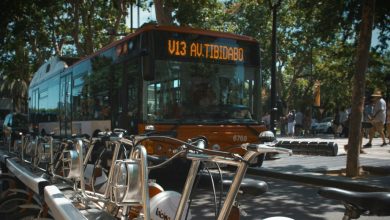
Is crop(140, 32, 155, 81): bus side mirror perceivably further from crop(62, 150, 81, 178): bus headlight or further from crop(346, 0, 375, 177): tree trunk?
crop(62, 150, 81, 178): bus headlight

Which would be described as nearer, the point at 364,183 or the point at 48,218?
the point at 48,218

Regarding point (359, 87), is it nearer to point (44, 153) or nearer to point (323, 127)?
point (44, 153)

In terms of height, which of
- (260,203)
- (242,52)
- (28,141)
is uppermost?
(242,52)

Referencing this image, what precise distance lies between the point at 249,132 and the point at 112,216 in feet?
22.4

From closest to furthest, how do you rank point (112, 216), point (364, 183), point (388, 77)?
1. point (112, 216)
2. point (364, 183)
3. point (388, 77)

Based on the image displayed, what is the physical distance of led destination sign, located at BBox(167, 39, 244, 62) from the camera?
943cm

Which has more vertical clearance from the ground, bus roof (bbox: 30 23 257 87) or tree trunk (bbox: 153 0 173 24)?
tree trunk (bbox: 153 0 173 24)

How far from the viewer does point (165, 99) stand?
9219 mm

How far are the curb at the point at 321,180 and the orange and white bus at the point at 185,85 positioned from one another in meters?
1.39

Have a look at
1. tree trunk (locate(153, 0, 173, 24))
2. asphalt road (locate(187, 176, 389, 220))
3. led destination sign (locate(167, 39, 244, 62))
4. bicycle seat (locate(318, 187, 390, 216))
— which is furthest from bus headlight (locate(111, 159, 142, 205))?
tree trunk (locate(153, 0, 173, 24))

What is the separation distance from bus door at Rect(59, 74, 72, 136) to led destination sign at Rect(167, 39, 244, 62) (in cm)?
612

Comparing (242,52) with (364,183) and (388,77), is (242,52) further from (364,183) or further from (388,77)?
(388,77)

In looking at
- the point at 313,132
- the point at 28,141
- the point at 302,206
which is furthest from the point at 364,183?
the point at 313,132

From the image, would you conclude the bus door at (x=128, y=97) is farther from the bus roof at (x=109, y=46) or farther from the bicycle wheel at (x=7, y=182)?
the bicycle wheel at (x=7, y=182)
